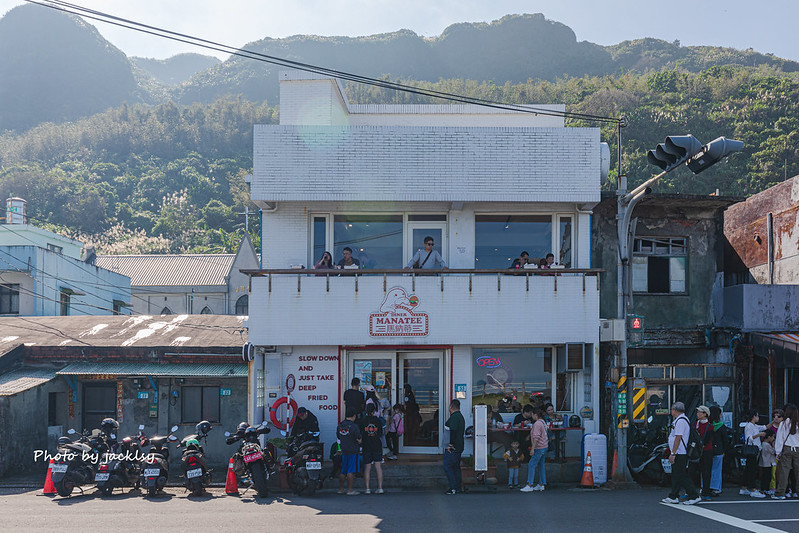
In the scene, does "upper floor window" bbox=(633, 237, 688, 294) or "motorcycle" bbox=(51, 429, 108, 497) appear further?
"upper floor window" bbox=(633, 237, 688, 294)

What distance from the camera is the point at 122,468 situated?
13.3 meters

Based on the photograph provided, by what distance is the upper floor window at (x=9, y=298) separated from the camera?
30.1 m

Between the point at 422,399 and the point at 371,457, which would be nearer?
the point at 371,457

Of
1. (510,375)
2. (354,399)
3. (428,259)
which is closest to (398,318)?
(428,259)

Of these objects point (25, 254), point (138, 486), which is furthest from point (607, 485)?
point (25, 254)

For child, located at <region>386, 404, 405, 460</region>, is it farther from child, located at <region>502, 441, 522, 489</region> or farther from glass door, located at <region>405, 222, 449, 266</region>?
glass door, located at <region>405, 222, 449, 266</region>

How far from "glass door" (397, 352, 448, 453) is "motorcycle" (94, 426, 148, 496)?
5.66 metres

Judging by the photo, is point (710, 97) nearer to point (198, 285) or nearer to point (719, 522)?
point (198, 285)

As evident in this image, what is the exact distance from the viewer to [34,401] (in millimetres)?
16875

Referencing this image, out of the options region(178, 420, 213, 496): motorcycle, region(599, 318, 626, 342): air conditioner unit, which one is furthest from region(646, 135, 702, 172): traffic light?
region(178, 420, 213, 496): motorcycle

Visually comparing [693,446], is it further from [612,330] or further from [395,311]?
[395,311]

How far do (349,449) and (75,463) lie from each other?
5453mm

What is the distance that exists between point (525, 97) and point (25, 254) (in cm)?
6739

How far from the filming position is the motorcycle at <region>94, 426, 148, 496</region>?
1293 cm
